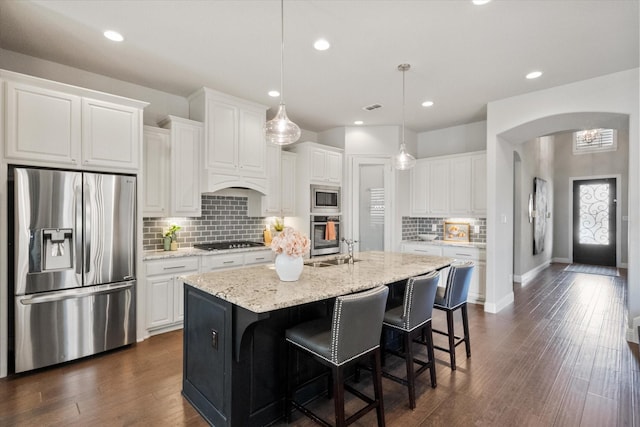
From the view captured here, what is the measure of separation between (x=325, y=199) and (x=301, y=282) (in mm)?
3192

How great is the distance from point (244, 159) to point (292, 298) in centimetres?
294

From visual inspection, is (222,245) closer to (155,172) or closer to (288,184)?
(155,172)

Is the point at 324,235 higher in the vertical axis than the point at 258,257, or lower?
higher

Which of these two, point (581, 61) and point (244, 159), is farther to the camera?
point (244, 159)

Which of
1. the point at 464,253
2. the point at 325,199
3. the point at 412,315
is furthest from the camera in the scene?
the point at 325,199

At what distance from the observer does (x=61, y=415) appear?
2.15m

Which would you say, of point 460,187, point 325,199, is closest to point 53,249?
point 325,199

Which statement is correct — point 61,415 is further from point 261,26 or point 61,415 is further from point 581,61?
point 581,61

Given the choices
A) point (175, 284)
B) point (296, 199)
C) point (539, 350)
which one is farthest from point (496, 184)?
point (175, 284)

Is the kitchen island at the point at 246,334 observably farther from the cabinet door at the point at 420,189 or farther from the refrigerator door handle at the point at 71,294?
the cabinet door at the point at 420,189

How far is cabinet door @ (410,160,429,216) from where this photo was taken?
568cm

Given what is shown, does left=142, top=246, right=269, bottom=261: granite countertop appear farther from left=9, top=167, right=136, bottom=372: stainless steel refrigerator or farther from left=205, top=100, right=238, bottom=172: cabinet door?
left=205, top=100, right=238, bottom=172: cabinet door

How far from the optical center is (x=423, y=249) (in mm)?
5277

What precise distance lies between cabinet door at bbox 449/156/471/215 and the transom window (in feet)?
15.7
